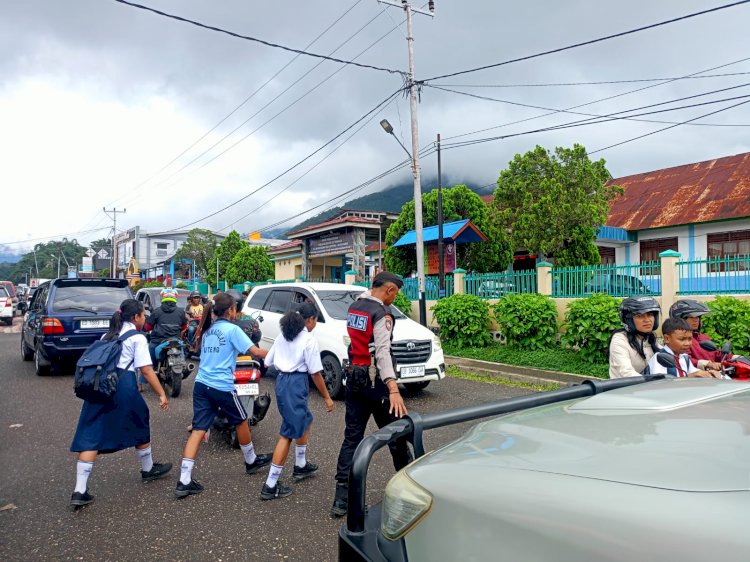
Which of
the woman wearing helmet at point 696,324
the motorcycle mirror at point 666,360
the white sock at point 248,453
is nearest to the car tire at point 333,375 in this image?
the white sock at point 248,453

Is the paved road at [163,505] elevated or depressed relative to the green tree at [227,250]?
depressed

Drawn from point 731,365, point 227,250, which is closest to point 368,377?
point 731,365

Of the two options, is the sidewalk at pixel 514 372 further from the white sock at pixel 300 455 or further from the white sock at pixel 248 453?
the white sock at pixel 248 453

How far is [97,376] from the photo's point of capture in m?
4.05

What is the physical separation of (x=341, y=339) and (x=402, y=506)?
623cm

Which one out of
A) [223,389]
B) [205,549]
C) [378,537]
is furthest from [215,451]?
[378,537]

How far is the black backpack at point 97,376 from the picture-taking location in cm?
402

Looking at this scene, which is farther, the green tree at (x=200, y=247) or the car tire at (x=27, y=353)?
the green tree at (x=200, y=247)

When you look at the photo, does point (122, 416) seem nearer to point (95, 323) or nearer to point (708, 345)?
point (708, 345)

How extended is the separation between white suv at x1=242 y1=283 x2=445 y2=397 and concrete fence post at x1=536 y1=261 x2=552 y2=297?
170 inches

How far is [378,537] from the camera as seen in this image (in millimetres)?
1719

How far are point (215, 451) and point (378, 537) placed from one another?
13.8 feet

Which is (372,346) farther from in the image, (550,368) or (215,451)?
(550,368)

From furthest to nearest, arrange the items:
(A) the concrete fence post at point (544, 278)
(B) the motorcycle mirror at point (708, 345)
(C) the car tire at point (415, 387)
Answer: (A) the concrete fence post at point (544, 278) → (C) the car tire at point (415, 387) → (B) the motorcycle mirror at point (708, 345)
